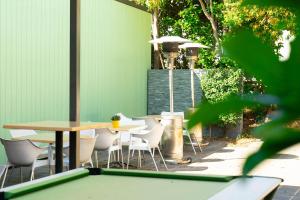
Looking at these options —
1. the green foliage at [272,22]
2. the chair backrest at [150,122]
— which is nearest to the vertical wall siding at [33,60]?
the chair backrest at [150,122]

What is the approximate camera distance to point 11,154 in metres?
6.42

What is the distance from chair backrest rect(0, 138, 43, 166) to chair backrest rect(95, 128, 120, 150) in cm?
160

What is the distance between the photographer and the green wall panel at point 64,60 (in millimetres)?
8891

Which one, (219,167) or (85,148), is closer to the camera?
(85,148)

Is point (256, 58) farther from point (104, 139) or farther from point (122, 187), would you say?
point (104, 139)

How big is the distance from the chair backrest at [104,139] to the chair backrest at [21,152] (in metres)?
1.60

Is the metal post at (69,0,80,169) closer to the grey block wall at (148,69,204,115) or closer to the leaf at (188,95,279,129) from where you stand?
the leaf at (188,95,279,129)

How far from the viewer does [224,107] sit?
0.97 feet

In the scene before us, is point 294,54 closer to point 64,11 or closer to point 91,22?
point 64,11

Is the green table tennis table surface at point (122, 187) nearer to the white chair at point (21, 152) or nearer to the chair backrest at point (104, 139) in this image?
the white chair at point (21, 152)

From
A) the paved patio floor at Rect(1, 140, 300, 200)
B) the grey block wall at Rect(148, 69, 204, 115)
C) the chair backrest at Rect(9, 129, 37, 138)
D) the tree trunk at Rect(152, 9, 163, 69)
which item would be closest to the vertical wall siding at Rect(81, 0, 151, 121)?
the grey block wall at Rect(148, 69, 204, 115)

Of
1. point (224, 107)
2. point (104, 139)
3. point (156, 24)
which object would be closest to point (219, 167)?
point (104, 139)

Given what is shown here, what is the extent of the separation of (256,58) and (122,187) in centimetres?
322

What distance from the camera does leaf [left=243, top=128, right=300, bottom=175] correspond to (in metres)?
0.28
